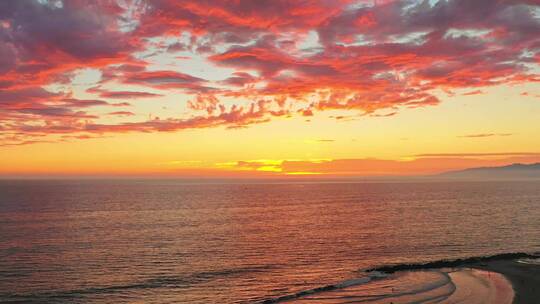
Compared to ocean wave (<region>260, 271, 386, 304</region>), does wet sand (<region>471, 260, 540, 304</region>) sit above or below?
above

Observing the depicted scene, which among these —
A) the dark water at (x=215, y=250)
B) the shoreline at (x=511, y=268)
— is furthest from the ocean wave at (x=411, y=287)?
the dark water at (x=215, y=250)

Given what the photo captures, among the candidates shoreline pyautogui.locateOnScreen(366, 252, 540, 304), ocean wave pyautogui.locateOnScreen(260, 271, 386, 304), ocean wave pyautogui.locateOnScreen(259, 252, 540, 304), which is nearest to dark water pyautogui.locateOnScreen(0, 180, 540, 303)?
ocean wave pyautogui.locateOnScreen(260, 271, 386, 304)

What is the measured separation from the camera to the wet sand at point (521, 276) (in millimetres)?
46938

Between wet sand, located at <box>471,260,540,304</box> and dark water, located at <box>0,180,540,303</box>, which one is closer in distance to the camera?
wet sand, located at <box>471,260,540,304</box>

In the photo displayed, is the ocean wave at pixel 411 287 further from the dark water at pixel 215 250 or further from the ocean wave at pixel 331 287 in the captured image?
the dark water at pixel 215 250

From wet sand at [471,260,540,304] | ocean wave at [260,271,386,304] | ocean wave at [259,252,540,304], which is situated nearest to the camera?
wet sand at [471,260,540,304]

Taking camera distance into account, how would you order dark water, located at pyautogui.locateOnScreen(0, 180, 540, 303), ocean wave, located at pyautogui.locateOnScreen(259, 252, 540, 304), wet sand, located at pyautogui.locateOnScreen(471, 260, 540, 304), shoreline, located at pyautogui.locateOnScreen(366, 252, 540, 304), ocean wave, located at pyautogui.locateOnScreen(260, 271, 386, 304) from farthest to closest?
dark water, located at pyautogui.locateOnScreen(0, 180, 540, 303), shoreline, located at pyautogui.locateOnScreen(366, 252, 540, 304), ocean wave, located at pyautogui.locateOnScreen(260, 271, 386, 304), ocean wave, located at pyautogui.locateOnScreen(259, 252, 540, 304), wet sand, located at pyautogui.locateOnScreen(471, 260, 540, 304)

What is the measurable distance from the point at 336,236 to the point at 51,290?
57899 mm

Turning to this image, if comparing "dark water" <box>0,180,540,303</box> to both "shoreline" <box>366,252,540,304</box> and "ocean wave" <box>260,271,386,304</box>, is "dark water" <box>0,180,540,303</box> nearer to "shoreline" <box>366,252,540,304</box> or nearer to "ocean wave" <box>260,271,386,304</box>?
"ocean wave" <box>260,271,386,304</box>

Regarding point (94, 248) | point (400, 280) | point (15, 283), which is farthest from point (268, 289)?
point (94, 248)

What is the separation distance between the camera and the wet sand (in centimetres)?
4694

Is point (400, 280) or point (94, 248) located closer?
point (400, 280)

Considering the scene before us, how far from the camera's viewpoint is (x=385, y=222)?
386ft

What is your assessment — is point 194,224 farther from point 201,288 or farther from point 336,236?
point 201,288
